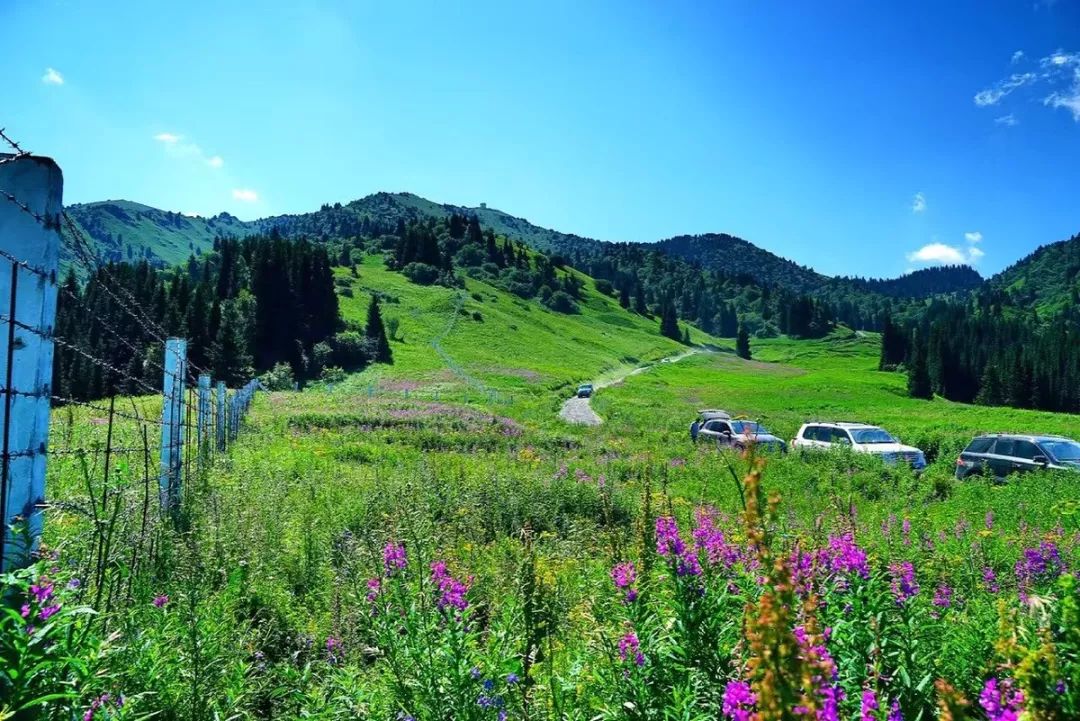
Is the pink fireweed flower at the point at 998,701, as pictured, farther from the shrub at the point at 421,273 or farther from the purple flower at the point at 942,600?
the shrub at the point at 421,273

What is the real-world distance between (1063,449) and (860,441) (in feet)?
16.7

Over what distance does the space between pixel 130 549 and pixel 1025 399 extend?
117m

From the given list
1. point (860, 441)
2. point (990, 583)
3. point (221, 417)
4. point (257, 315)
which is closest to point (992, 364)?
point (860, 441)

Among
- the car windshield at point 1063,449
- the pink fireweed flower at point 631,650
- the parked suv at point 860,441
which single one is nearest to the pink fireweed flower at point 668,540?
the pink fireweed flower at point 631,650

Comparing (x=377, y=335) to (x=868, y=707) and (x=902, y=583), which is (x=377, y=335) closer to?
(x=902, y=583)

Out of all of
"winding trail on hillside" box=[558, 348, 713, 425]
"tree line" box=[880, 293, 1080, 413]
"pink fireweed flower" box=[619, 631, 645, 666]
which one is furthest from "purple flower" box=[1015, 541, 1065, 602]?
"tree line" box=[880, 293, 1080, 413]

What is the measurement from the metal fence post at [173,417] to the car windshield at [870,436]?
62.4 feet

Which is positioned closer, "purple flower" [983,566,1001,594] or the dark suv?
"purple flower" [983,566,1001,594]

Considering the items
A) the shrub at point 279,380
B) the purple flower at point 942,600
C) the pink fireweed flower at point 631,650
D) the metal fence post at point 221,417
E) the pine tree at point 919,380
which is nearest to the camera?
the pink fireweed flower at point 631,650

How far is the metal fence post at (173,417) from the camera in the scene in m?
7.70

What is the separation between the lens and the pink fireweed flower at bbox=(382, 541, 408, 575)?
429 centimetres

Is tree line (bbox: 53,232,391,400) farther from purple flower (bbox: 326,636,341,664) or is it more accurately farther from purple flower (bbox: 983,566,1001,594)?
purple flower (bbox: 983,566,1001,594)

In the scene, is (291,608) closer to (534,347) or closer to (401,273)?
(534,347)

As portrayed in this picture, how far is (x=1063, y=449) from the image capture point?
642 inches
